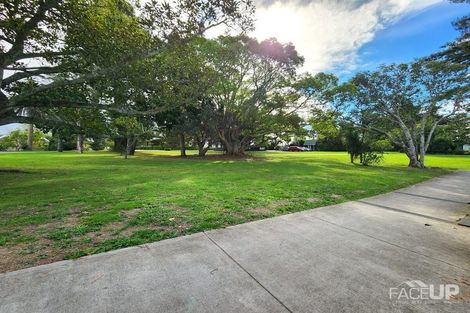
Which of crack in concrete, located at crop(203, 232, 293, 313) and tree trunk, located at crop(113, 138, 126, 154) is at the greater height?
tree trunk, located at crop(113, 138, 126, 154)

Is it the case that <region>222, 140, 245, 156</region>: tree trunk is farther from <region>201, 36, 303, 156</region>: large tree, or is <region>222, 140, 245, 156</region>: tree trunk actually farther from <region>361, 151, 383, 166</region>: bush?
<region>361, 151, 383, 166</region>: bush

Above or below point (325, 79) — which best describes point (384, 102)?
below

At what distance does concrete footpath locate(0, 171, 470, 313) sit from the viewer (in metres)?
1.87

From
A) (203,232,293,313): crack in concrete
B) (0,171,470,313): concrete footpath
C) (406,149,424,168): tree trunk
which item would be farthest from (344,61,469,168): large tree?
(203,232,293,313): crack in concrete

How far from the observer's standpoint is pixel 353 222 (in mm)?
3971

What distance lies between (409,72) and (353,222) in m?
16.6

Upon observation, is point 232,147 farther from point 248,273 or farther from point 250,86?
point 248,273

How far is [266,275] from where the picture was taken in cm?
229

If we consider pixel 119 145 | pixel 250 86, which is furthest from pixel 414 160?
pixel 119 145

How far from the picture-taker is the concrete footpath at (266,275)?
1.87m

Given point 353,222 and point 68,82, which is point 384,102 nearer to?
point 353,222

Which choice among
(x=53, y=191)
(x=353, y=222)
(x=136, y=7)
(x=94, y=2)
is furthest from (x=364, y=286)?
(x=136, y=7)

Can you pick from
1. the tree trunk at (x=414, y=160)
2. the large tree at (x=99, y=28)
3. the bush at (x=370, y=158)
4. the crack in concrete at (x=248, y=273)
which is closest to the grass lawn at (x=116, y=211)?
the crack in concrete at (x=248, y=273)

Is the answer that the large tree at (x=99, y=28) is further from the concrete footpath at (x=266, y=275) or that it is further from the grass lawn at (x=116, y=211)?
the concrete footpath at (x=266, y=275)
